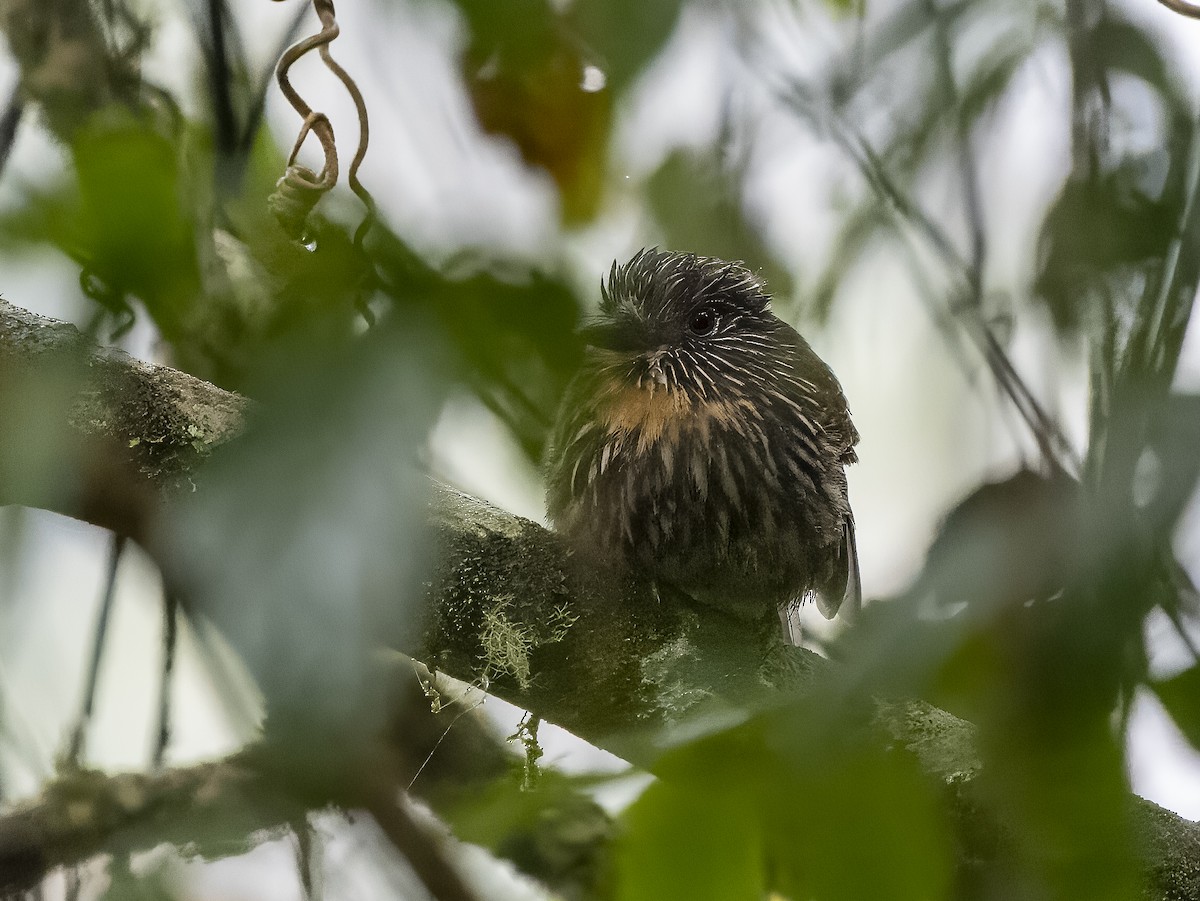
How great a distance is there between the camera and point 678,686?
65.8 inches

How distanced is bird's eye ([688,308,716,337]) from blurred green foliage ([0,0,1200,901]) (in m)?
0.87

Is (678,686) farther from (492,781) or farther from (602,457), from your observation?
(602,457)

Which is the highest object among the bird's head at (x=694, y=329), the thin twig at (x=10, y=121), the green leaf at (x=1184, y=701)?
the bird's head at (x=694, y=329)

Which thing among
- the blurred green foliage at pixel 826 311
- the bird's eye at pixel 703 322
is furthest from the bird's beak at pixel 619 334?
the blurred green foliage at pixel 826 311

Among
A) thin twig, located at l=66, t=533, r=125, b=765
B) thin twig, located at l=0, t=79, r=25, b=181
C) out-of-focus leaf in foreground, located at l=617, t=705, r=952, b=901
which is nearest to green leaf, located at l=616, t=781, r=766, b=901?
out-of-focus leaf in foreground, located at l=617, t=705, r=952, b=901

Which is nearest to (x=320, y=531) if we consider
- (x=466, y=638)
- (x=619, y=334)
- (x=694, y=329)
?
(x=466, y=638)

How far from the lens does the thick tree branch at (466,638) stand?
126 cm

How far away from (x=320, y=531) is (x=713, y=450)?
1569 millimetres

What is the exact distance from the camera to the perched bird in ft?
7.61

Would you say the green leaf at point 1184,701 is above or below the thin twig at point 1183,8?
below

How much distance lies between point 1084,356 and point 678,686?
0.73 m

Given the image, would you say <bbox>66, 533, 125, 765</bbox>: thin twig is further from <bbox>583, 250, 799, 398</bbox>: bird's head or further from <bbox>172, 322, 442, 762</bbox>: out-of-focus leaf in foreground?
<bbox>583, 250, 799, 398</bbox>: bird's head

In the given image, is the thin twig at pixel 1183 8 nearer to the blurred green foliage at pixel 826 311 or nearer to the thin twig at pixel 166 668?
the blurred green foliage at pixel 826 311

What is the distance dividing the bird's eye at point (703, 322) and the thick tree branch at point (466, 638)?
0.91 meters
